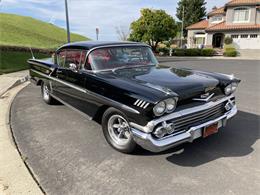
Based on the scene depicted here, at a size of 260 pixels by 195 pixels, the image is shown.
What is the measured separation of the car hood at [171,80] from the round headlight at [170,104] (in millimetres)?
91

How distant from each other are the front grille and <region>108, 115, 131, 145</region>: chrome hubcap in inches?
31.6

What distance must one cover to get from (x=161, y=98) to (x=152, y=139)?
534 mm

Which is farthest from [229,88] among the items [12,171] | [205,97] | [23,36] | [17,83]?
[23,36]

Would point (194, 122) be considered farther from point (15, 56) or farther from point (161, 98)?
point (15, 56)

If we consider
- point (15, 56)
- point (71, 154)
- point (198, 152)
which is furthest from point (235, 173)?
point (15, 56)

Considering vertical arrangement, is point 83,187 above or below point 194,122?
below

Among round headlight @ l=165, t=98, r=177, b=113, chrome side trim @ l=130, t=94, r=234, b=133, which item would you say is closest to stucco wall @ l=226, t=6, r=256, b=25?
chrome side trim @ l=130, t=94, r=234, b=133

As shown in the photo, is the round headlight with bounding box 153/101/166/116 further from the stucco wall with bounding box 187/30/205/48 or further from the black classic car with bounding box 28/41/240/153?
the stucco wall with bounding box 187/30/205/48

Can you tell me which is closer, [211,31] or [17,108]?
[17,108]

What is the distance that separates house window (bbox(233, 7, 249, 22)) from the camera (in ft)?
98.9

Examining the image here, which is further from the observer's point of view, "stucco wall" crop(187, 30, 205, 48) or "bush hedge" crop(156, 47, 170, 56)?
"stucco wall" crop(187, 30, 205, 48)

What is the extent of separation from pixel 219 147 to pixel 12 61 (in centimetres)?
1386

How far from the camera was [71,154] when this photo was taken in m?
3.54

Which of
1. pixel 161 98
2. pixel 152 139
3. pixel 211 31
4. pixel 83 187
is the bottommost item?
pixel 83 187
